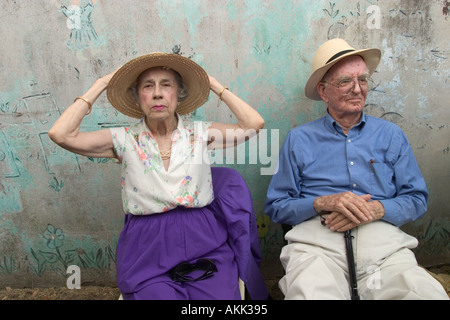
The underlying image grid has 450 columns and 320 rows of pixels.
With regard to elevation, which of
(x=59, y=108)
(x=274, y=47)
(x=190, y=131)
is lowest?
(x=190, y=131)

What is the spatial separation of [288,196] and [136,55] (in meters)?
1.54

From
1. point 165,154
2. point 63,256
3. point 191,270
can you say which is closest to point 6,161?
point 63,256

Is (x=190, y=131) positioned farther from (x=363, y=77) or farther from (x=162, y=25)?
(x=363, y=77)

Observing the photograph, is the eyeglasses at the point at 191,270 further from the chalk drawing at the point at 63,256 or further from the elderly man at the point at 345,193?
the chalk drawing at the point at 63,256

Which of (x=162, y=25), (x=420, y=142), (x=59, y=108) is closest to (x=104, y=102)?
(x=59, y=108)

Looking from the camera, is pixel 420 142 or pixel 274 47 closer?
pixel 274 47

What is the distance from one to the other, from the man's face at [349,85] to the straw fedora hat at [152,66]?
2.76 ft

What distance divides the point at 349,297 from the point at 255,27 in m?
1.97

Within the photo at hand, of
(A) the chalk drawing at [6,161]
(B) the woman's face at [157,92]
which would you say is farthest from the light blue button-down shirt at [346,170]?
(A) the chalk drawing at [6,161]

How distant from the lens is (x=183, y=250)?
206 centimetres

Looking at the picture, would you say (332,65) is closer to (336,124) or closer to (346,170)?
(336,124)

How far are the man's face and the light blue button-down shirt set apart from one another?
112 millimetres

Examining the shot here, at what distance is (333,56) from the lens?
2.39m

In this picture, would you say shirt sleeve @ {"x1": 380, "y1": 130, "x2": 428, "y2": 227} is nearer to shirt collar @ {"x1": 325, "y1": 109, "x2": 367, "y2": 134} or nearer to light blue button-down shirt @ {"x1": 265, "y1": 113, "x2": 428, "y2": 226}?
light blue button-down shirt @ {"x1": 265, "y1": 113, "x2": 428, "y2": 226}
